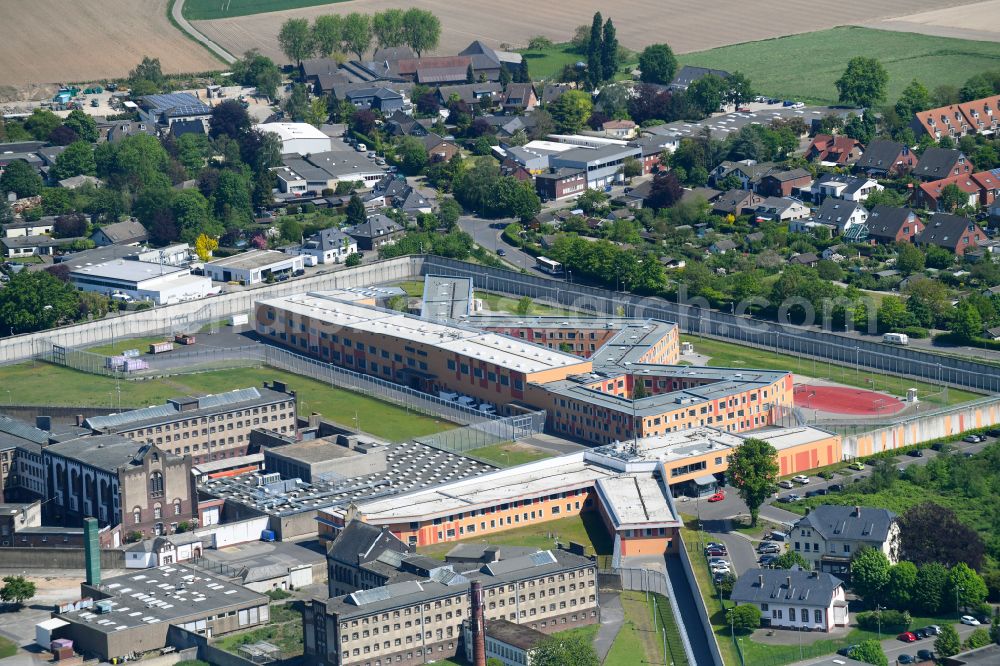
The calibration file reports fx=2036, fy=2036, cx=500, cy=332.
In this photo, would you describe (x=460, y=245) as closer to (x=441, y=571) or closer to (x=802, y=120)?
(x=802, y=120)

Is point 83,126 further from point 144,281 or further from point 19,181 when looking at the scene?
point 144,281

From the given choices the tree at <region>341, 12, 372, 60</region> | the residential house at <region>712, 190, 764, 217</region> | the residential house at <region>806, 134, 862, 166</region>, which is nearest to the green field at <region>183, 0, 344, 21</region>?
the tree at <region>341, 12, 372, 60</region>

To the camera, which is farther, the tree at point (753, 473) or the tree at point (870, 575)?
the tree at point (753, 473)

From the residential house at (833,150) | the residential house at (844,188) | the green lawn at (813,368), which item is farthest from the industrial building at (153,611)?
the residential house at (833,150)

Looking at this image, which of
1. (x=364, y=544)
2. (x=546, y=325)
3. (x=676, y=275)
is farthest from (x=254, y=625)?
(x=676, y=275)

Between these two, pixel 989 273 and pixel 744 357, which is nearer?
pixel 744 357

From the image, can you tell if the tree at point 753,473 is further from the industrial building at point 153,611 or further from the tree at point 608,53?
the tree at point 608,53

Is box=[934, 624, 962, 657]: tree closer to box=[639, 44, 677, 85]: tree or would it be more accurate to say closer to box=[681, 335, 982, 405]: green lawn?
box=[681, 335, 982, 405]: green lawn
